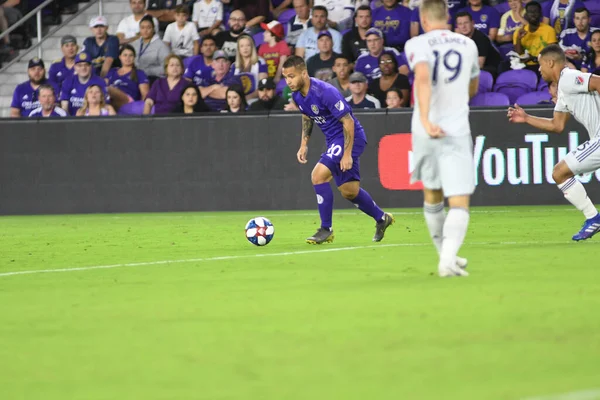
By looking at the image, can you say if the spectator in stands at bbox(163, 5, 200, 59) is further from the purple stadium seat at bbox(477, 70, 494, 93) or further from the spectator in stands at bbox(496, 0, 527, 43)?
the spectator in stands at bbox(496, 0, 527, 43)

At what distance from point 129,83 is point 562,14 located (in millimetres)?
8022

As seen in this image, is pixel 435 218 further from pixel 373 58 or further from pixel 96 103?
pixel 96 103

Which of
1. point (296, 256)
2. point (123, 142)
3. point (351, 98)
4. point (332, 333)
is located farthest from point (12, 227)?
point (332, 333)

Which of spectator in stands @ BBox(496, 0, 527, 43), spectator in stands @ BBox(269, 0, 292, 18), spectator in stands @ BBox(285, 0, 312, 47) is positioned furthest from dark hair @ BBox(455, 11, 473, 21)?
spectator in stands @ BBox(269, 0, 292, 18)

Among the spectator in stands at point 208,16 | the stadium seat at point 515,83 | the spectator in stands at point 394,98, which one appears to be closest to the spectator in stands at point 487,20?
the stadium seat at point 515,83

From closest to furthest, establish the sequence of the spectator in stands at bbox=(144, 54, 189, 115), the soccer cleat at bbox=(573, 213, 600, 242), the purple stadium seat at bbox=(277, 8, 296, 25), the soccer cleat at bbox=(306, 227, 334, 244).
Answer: the soccer cleat at bbox=(573, 213, 600, 242) → the soccer cleat at bbox=(306, 227, 334, 244) → the spectator in stands at bbox=(144, 54, 189, 115) → the purple stadium seat at bbox=(277, 8, 296, 25)

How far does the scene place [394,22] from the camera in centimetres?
1908

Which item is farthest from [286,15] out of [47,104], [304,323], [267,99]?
[304,323]

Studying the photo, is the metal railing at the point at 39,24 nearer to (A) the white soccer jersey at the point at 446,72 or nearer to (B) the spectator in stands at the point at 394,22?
(B) the spectator in stands at the point at 394,22

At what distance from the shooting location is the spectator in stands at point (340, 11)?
2019 cm

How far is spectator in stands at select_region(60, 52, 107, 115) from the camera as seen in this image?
19.7 metres

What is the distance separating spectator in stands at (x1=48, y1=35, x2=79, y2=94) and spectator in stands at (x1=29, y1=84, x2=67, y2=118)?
3.08 ft

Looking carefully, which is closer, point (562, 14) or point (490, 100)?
point (490, 100)

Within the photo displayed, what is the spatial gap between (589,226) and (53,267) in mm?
5152
